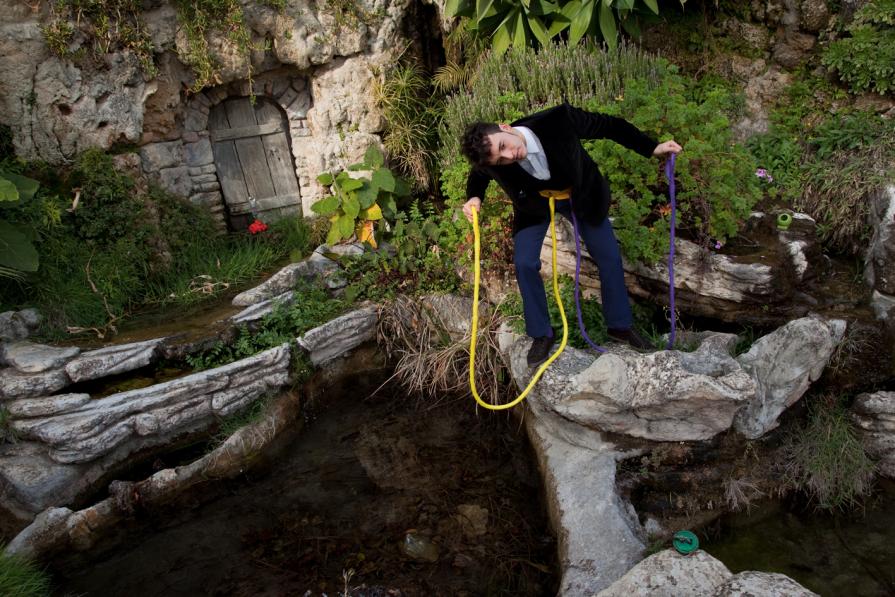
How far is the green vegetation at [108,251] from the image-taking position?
5.09 metres

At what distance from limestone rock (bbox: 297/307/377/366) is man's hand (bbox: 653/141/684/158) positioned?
117 inches

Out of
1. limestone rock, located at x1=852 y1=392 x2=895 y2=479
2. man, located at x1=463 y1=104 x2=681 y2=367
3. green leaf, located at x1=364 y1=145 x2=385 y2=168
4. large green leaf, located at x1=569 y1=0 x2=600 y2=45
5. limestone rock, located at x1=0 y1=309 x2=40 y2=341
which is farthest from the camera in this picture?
green leaf, located at x1=364 y1=145 x2=385 y2=168

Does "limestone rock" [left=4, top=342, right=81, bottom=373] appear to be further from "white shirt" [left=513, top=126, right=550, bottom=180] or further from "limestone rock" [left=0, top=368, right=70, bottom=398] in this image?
"white shirt" [left=513, top=126, right=550, bottom=180]

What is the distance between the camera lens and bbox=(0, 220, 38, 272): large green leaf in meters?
4.78

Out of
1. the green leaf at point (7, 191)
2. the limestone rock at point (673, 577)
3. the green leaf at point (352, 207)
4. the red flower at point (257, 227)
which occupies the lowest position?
the limestone rock at point (673, 577)

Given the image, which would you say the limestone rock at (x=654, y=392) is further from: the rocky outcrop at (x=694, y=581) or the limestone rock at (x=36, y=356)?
the limestone rock at (x=36, y=356)

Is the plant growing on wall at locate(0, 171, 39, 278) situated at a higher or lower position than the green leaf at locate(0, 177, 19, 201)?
lower

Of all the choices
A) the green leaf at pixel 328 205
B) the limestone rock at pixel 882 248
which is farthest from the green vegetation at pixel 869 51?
the green leaf at pixel 328 205

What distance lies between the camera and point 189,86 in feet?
20.1

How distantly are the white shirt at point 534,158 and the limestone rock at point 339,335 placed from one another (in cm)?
261

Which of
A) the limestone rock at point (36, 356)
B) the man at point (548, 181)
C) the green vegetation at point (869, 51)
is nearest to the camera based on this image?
the man at point (548, 181)

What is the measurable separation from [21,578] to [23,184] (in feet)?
10.4

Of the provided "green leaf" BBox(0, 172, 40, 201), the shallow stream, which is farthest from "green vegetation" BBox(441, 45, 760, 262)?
"green leaf" BBox(0, 172, 40, 201)

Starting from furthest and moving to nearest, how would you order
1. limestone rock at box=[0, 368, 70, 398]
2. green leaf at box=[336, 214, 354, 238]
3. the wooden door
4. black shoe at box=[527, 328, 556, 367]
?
the wooden door < green leaf at box=[336, 214, 354, 238] < limestone rock at box=[0, 368, 70, 398] < black shoe at box=[527, 328, 556, 367]
